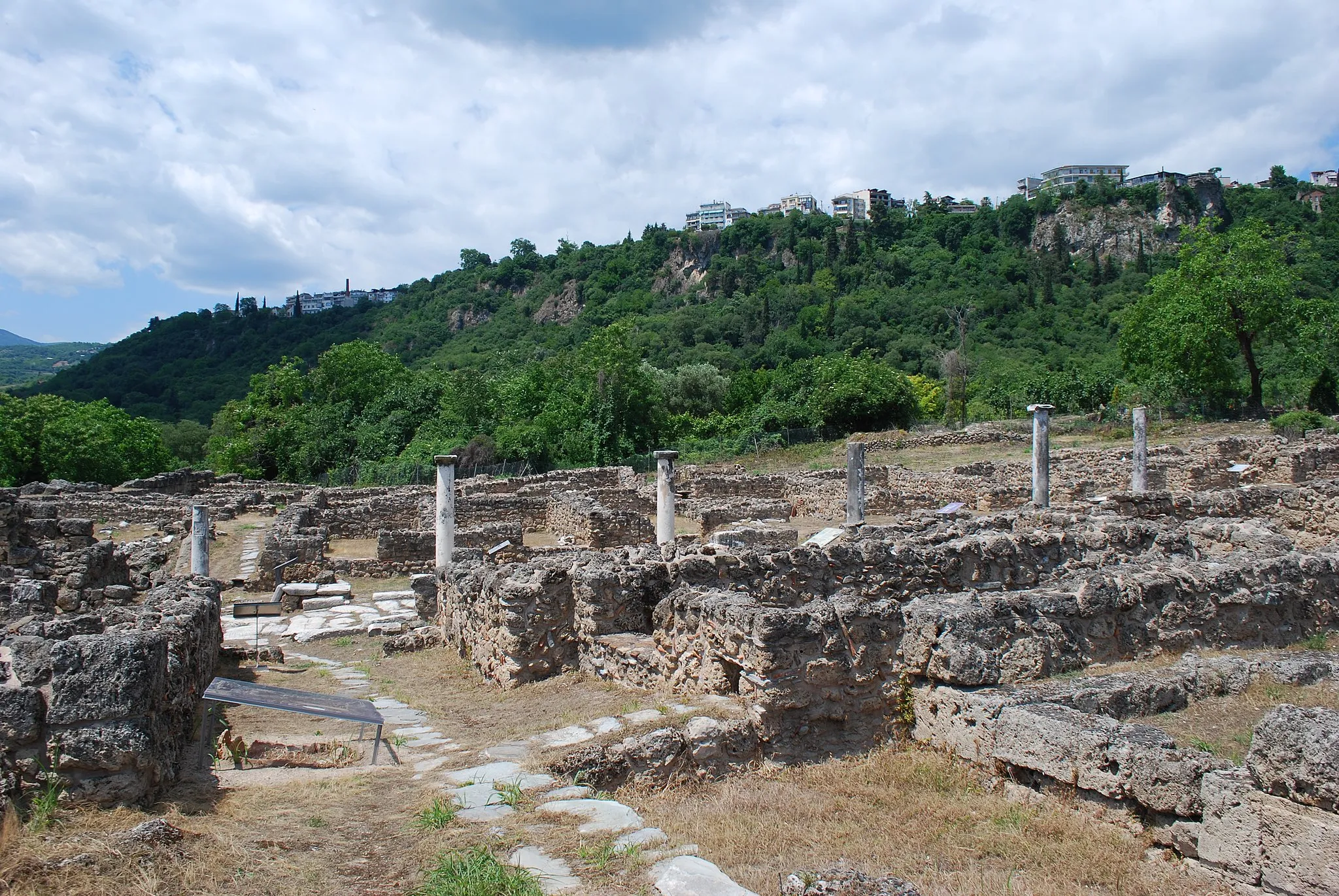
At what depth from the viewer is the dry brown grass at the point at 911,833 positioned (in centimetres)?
422

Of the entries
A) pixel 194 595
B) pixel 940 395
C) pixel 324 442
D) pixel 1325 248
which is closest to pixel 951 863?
pixel 194 595

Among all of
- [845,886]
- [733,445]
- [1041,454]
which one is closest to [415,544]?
[1041,454]

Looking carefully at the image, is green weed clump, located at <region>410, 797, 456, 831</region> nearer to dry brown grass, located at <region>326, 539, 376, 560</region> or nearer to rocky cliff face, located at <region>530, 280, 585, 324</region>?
dry brown grass, located at <region>326, 539, 376, 560</region>

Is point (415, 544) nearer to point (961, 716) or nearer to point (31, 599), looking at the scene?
point (31, 599)

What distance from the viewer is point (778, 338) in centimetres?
9306

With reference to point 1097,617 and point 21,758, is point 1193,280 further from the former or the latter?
point 21,758

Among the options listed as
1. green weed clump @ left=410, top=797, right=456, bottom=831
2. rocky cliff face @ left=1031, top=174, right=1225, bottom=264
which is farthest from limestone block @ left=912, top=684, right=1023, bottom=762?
rocky cliff face @ left=1031, top=174, right=1225, bottom=264

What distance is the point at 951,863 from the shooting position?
4434 millimetres

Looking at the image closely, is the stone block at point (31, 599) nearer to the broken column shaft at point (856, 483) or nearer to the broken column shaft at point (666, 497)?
the broken column shaft at point (666, 497)

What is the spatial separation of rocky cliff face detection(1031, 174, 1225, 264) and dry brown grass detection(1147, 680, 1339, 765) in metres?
126

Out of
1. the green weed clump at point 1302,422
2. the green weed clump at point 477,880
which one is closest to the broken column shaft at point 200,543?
the green weed clump at point 477,880

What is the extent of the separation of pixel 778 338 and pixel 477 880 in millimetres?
91027

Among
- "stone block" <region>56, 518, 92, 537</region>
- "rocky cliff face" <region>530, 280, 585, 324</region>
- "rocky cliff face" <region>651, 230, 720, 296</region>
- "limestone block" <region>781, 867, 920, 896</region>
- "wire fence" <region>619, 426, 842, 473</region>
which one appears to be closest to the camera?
"limestone block" <region>781, 867, 920, 896</region>

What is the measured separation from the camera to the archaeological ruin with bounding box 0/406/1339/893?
15.0ft
